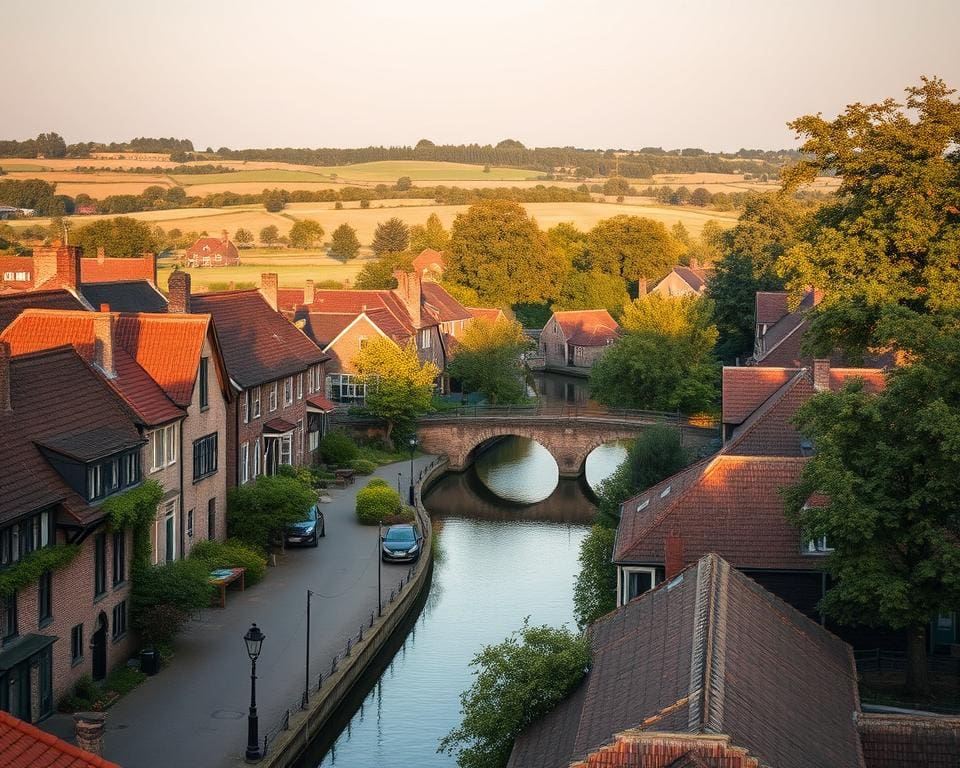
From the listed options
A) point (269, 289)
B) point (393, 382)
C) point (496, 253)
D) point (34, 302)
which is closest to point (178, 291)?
point (34, 302)

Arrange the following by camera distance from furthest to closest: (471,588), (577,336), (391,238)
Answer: (391,238), (577,336), (471,588)

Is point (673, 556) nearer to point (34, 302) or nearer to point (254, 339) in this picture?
point (34, 302)

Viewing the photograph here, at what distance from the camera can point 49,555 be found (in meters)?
26.6

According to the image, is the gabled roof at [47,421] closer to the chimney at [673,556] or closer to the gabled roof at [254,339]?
the chimney at [673,556]

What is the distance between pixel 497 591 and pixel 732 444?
38.1ft

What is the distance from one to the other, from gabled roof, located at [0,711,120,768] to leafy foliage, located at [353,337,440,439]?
4984 cm

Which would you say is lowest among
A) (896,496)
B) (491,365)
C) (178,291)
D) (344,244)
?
(491,365)

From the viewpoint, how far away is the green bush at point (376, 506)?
47.8 m

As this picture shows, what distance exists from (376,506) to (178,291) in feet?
37.5

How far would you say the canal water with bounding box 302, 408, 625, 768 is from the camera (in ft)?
101

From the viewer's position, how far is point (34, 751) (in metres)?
12.9

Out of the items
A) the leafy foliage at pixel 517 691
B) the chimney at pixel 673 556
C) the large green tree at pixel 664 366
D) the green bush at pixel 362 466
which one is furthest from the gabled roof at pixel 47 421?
the large green tree at pixel 664 366

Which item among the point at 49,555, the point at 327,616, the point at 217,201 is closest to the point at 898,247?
the point at 327,616

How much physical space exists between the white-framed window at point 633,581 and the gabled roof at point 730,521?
1.10 ft
